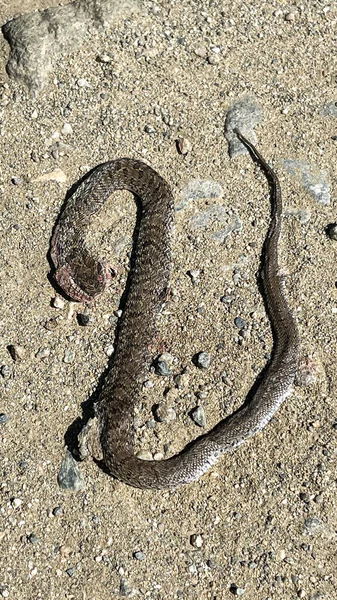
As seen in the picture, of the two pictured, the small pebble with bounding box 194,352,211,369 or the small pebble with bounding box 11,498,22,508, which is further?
the small pebble with bounding box 194,352,211,369

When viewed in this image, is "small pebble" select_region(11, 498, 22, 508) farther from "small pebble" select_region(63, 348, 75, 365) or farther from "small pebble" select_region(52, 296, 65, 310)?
"small pebble" select_region(52, 296, 65, 310)

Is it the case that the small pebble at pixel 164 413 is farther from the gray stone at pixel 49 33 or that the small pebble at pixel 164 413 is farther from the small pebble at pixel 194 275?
the gray stone at pixel 49 33

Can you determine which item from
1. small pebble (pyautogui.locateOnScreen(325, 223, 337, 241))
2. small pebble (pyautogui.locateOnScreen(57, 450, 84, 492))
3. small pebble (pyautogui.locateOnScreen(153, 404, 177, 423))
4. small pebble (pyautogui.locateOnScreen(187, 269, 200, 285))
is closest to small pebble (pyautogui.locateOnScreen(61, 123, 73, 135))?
small pebble (pyautogui.locateOnScreen(187, 269, 200, 285))

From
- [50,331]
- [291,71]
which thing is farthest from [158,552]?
[291,71]

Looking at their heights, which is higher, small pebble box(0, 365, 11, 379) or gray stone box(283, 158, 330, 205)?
small pebble box(0, 365, 11, 379)

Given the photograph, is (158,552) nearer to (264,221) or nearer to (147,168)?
(264,221)

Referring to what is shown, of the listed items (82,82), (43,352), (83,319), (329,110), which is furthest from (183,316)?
(82,82)

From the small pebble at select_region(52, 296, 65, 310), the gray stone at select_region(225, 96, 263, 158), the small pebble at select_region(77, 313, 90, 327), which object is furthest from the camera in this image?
the gray stone at select_region(225, 96, 263, 158)

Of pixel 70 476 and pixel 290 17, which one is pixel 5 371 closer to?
pixel 70 476
